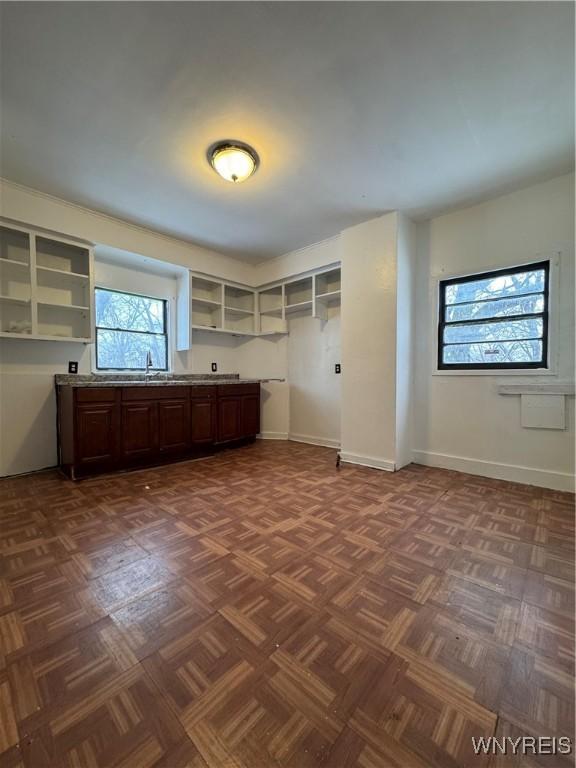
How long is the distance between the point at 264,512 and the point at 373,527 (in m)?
0.75

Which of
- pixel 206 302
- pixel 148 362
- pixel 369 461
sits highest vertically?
pixel 206 302

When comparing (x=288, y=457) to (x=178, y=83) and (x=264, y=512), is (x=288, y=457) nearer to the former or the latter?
(x=264, y=512)

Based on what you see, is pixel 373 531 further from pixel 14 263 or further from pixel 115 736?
pixel 14 263

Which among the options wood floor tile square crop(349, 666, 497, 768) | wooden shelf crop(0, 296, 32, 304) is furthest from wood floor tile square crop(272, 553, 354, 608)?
wooden shelf crop(0, 296, 32, 304)

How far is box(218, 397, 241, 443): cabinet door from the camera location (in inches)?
155

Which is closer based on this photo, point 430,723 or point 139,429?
point 430,723

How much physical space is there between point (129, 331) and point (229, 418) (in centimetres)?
166

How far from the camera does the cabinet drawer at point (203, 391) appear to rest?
3643mm

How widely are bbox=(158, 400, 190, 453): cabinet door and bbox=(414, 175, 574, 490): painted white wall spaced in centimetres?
264

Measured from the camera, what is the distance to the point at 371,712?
35.0 inches

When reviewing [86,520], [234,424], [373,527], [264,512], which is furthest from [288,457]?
[86,520]

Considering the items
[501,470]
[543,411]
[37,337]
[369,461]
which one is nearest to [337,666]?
[369,461]

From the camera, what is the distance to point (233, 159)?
2.29 metres

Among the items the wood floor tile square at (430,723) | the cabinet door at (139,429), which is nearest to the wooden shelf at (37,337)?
the cabinet door at (139,429)
